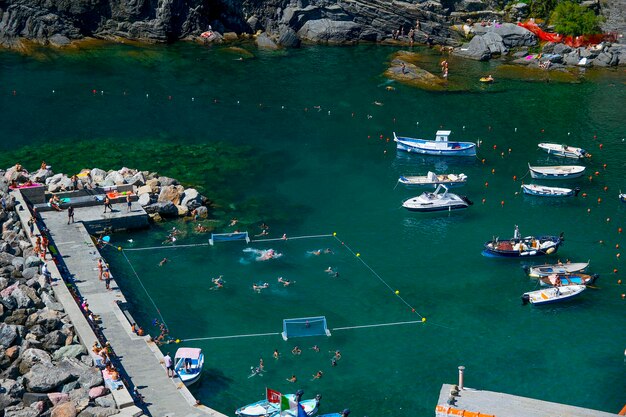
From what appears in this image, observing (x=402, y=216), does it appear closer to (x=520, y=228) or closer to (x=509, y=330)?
(x=520, y=228)

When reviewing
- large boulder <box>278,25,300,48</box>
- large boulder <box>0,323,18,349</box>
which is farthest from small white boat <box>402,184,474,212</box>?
large boulder <box>278,25,300,48</box>

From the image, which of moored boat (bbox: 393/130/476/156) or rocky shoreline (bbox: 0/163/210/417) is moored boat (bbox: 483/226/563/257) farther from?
rocky shoreline (bbox: 0/163/210/417)

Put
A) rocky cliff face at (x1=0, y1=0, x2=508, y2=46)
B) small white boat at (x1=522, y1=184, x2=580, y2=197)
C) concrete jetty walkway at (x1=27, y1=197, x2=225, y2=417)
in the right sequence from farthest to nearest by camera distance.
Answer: rocky cliff face at (x1=0, y1=0, x2=508, y2=46) → small white boat at (x1=522, y1=184, x2=580, y2=197) → concrete jetty walkway at (x1=27, y1=197, x2=225, y2=417)

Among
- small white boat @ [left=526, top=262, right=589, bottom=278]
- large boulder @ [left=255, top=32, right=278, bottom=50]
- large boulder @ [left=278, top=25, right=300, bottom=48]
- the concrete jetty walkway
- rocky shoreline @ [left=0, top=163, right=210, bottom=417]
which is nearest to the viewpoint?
rocky shoreline @ [left=0, top=163, right=210, bottom=417]

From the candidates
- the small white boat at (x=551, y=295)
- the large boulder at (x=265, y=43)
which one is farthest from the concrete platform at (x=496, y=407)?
the large boulder at (x=265, y=43)

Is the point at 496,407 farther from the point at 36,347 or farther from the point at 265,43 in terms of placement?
the point at 265,43

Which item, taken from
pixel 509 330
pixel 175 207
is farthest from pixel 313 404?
pixel 175 207

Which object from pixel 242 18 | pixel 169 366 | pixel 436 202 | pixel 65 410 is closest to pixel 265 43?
pixel 242 18
